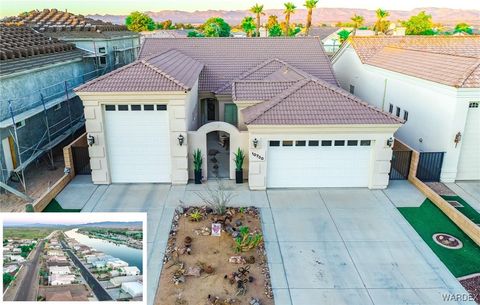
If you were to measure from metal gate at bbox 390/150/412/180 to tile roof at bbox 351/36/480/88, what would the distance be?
3121mm

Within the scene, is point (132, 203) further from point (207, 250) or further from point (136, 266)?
point (136, 266)

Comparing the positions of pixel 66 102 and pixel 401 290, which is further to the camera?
pixel 66 102

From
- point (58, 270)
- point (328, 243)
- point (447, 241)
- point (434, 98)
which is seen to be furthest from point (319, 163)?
point (58, 270)

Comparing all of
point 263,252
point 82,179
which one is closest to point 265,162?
point 263,252

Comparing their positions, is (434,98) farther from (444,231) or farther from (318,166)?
(444,231)

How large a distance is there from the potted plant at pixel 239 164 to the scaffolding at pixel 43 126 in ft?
24.8

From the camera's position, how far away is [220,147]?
19.4 metres

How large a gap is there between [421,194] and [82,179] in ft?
43.3

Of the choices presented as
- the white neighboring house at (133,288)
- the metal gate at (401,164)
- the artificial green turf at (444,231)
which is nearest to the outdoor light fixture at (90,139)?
the artificial green turf at (444,231)

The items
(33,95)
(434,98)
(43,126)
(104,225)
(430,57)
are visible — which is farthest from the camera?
(430,57)

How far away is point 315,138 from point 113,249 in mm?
11178

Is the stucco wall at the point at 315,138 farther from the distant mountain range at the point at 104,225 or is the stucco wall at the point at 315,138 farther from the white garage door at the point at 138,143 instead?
the distant mountain range at the point at 104,225

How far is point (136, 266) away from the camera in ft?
13.0

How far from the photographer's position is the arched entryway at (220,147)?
49.5 feet
